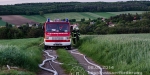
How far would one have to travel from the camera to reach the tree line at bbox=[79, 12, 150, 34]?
65238 mm

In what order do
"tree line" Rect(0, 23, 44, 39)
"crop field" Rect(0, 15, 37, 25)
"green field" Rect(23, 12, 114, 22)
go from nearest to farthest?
"tree line" Rect(0, 23, 44, 39) → "crop field" Rect(0, 15, 37, 25) → "green field" Rect(23, 12, 114, 22)

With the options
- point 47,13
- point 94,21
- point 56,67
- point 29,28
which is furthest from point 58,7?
point 56,67

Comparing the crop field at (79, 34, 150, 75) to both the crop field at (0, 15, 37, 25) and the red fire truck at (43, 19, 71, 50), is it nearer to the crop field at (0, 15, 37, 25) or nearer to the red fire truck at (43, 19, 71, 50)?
the red fire truck at (43, 19, 71, 50)

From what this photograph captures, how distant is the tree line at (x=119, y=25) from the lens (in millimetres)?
65238

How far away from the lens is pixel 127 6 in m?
84.8

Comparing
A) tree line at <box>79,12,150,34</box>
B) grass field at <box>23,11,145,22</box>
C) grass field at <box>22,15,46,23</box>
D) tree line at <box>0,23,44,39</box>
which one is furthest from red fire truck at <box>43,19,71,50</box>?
grass field at <box>23,11,145,22</box>

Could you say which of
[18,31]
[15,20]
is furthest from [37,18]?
[18,31]

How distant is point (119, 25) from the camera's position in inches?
2766

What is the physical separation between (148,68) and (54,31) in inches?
607

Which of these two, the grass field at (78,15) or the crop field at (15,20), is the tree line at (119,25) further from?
the crop field at (15,20)

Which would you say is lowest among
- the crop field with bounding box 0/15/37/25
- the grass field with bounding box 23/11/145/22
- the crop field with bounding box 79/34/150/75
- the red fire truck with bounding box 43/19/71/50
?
the grass field with bounding box 23/11/145/22

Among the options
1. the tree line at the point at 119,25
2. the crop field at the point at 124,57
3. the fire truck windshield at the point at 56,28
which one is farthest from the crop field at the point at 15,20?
the crop field at the point at 124,57

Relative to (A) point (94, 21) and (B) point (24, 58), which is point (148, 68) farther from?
(A) point (94, 21)

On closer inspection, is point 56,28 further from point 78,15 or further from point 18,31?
point 78,15
